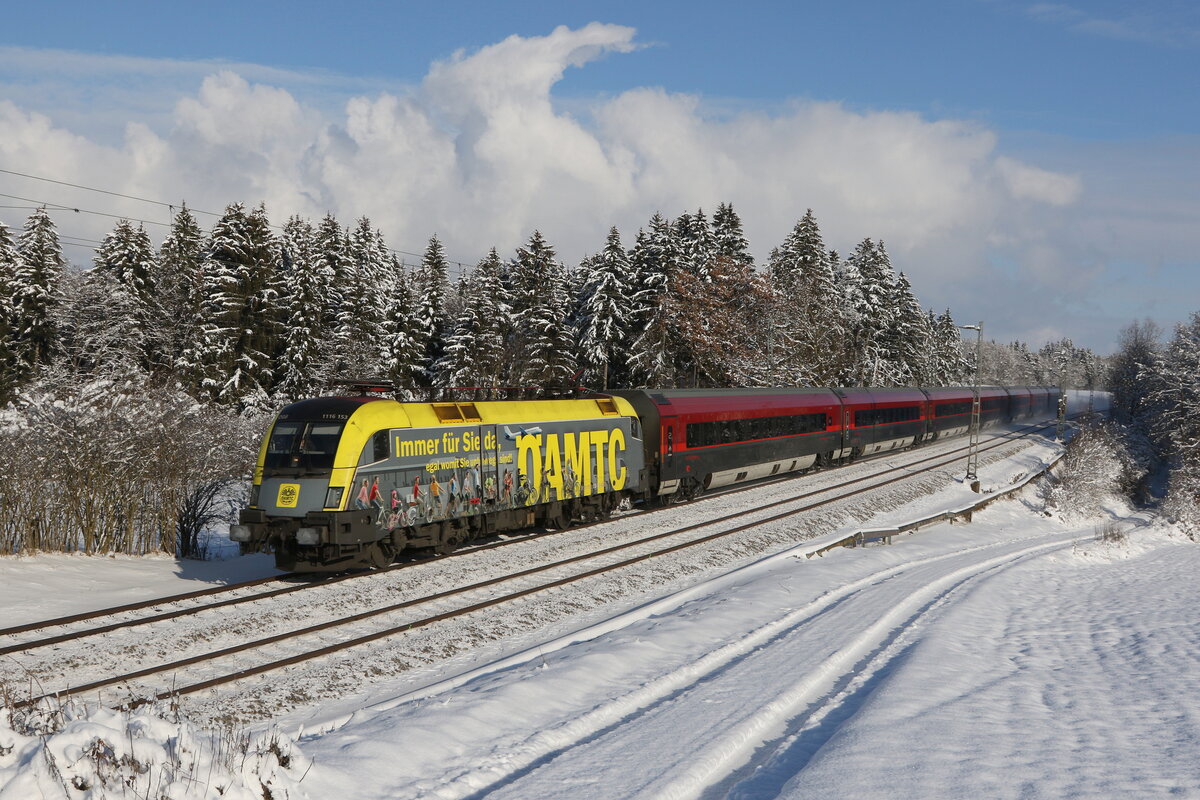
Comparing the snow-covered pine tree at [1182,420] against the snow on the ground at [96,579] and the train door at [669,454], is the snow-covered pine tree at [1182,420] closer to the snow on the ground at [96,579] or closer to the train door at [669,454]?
the train door at [669,454]

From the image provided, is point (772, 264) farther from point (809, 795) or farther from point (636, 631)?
point (809, 795)

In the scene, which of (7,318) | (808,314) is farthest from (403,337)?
(808,314)

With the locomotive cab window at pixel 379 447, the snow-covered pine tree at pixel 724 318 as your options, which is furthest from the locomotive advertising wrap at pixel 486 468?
the snow-covered pine tree at pixel 724 318

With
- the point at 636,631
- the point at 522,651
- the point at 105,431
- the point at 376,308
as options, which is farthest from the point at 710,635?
the point at 376,308

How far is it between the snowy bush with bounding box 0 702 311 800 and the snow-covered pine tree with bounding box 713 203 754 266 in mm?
59091

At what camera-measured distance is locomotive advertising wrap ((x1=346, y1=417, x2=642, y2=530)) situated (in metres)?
16.4

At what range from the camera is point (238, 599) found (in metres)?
14.3

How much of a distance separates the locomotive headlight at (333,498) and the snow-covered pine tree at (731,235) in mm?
50928

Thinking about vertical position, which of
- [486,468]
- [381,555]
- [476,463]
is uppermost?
[476,463]

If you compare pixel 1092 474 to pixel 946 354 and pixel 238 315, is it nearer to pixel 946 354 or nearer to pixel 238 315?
pixel 238 315

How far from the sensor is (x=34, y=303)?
5522 centimetres

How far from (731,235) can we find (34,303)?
1832 inches

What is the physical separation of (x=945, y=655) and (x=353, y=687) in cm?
783

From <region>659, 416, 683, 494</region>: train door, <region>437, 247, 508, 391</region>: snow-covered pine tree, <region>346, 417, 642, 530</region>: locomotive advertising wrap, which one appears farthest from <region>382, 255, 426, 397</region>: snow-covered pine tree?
<region>346, 417, 642, 530</region>: locomotive advertising wrap
